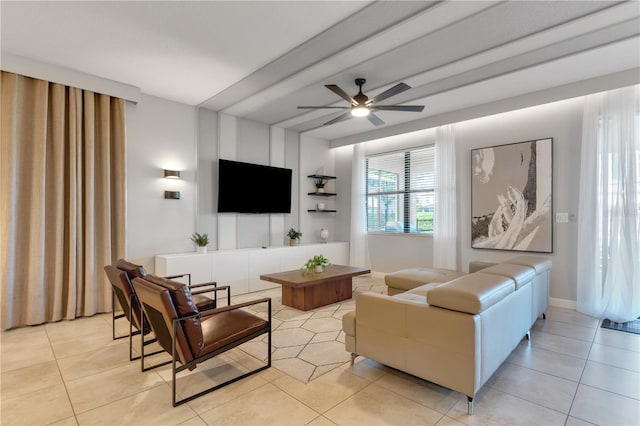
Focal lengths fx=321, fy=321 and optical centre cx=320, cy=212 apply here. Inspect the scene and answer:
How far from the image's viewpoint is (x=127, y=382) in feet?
8.00

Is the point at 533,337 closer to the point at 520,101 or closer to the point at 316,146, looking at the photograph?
the point at 520,101

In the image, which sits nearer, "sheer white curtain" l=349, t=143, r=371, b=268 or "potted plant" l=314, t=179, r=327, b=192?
"sheer white curtain" l=349, t=143, r=371, b=268

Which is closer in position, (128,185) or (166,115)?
(128,185)

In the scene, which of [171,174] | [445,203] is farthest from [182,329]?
[445,203]

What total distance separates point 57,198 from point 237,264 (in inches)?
95.6

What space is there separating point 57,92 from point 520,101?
6.03m

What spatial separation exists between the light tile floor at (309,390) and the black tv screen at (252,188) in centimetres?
283

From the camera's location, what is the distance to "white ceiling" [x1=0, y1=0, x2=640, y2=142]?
2725mm

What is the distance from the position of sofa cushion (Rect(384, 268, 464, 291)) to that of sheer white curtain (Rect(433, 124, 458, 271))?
2.93 ft

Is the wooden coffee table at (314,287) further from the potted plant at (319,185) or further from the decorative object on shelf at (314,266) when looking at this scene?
the potted plant at (319,185)

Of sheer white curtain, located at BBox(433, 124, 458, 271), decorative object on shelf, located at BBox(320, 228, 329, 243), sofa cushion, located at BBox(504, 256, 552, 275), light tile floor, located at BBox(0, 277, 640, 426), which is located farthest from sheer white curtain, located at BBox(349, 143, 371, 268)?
light tile floor, located at BBox(0, 277, 640, 426)

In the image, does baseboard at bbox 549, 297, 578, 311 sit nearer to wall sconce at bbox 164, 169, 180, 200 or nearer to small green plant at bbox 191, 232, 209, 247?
small green plant at bbox 191, 232, 209, 247

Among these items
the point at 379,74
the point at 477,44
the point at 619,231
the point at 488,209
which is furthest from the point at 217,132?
the point at 619,231

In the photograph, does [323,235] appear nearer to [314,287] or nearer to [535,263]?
[314,287]
